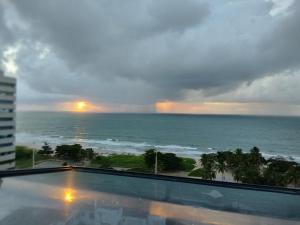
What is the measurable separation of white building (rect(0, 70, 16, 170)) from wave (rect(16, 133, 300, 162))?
7.02 feet

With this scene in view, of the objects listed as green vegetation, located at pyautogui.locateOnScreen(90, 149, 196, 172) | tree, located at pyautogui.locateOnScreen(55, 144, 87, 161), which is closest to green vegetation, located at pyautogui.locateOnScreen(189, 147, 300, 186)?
green vegetation, located at pyautogui.locateOnScreen(90, 149, 196, 172)

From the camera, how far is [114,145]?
28.1 meters

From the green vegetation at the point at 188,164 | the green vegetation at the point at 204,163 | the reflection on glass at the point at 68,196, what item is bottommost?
the green vegetation at the point at 188,164

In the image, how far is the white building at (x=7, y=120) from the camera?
25.1 meters

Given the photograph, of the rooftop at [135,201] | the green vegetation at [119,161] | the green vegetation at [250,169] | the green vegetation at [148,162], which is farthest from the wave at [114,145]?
the rooftop at [135,201]

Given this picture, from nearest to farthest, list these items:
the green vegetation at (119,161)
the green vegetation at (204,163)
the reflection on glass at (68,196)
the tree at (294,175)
Result: the reflection on glass at (68,196), the tree at (294,175), the green vegetation at (204,163), the green vegetation at (119,161)

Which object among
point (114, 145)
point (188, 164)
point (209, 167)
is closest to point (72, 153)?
point (114, 145)

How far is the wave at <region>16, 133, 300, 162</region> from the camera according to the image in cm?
2500

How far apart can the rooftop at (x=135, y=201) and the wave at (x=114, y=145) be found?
73.8ft

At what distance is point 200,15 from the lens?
5.80m

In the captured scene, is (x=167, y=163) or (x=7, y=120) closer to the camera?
(x=167, y=163)

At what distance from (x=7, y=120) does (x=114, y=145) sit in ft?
34.4

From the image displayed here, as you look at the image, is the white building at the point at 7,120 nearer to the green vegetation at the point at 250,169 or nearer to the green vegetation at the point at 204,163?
the green vegetation at the point at 204,163

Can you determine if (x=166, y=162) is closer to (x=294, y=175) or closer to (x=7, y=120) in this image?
(x=294, y=175)
